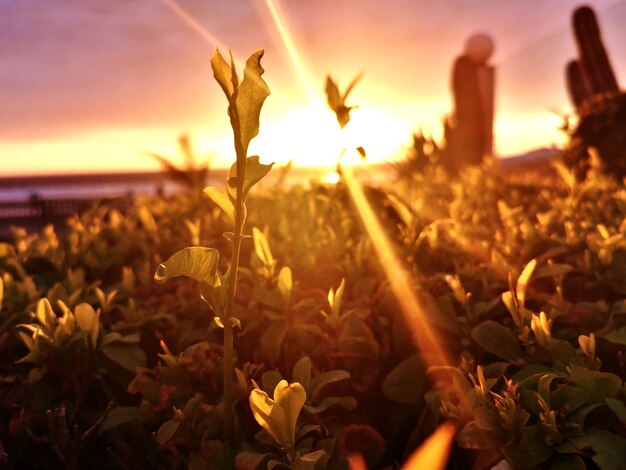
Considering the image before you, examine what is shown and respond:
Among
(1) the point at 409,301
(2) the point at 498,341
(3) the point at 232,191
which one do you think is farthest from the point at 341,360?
(3) the point at 232,191

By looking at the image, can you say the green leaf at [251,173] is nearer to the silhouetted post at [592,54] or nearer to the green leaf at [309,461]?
the green leaf at [309,461]

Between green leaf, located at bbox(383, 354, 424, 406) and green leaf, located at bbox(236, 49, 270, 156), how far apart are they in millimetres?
761

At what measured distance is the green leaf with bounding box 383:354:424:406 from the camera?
5.24 ft

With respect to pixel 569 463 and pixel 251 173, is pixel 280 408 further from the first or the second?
pixel 569 463

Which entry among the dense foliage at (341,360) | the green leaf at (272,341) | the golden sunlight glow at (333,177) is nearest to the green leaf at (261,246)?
the dense foliage at (341,360)

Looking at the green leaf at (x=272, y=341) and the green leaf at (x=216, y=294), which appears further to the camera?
the green leaf at (x=272, y=341)

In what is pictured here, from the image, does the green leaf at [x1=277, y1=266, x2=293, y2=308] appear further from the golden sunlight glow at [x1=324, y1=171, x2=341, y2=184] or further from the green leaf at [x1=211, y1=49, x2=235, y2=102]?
the golden sunlight glow at [x1=324, y1=171, x2=341, y2=184]

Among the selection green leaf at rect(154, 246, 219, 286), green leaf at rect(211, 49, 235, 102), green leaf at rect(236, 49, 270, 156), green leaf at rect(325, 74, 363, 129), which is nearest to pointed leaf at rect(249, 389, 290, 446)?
green leaf at rect(154, 246, 219, 286)

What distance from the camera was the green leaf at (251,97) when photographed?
47.0 inches

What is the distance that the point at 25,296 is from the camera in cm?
218

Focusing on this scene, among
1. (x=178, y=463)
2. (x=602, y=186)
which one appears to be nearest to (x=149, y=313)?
(x=178, y=463)

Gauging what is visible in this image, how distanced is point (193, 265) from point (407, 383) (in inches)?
27.8

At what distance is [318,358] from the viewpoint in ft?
5.72

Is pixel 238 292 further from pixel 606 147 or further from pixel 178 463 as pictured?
pixel 606 147
